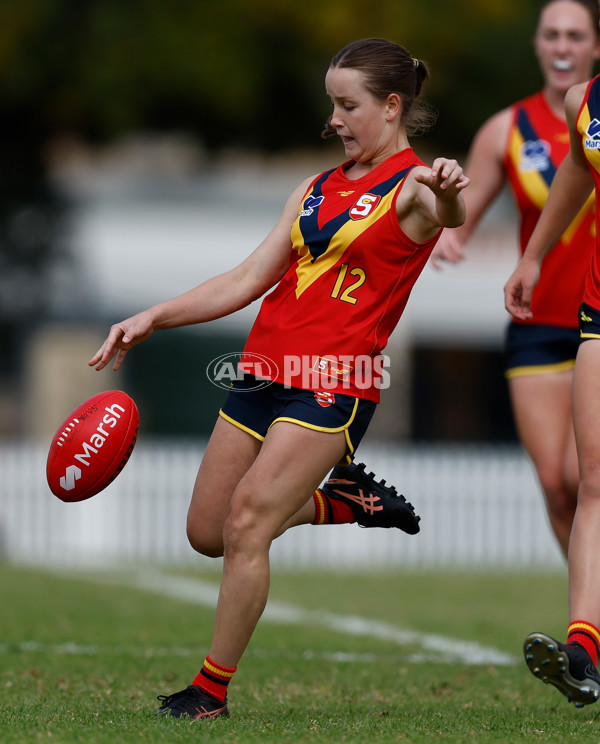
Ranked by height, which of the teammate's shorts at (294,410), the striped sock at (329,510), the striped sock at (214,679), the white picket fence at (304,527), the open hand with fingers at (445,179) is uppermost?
the open hand with fingers at (445,179)

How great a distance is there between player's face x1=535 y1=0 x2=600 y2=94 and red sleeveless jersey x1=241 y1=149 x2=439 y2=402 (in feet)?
5.80

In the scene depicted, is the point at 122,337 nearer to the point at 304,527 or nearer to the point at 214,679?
the point at 214,679

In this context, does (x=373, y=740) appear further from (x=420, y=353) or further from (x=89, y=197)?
(x=420, y=353)

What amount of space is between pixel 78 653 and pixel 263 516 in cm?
229

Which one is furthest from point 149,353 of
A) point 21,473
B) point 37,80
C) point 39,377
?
point 21,473

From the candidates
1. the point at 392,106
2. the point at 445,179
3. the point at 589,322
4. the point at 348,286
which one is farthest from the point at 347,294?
the point at 589,322

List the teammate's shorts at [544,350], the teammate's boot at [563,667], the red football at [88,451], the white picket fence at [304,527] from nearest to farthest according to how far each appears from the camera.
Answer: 1. the teammate's boot at [563,667]
2. the red football at [88,451]
3. the teammate's shorts at [544,350]
4. the white picket fence at [304,527]

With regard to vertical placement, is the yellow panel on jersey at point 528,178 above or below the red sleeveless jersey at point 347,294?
above

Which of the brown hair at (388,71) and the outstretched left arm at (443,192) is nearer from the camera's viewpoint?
the outstretched left arm at (443,192)

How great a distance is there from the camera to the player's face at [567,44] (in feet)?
19.9

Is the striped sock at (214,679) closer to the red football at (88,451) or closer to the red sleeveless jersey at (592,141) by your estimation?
the red football at (88,451)

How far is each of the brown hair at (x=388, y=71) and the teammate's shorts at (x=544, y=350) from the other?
153 cm

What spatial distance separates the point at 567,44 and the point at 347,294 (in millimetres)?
2246

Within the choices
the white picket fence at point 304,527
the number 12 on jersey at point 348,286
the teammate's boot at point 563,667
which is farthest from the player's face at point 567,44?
the white picket fence at point 304,527
